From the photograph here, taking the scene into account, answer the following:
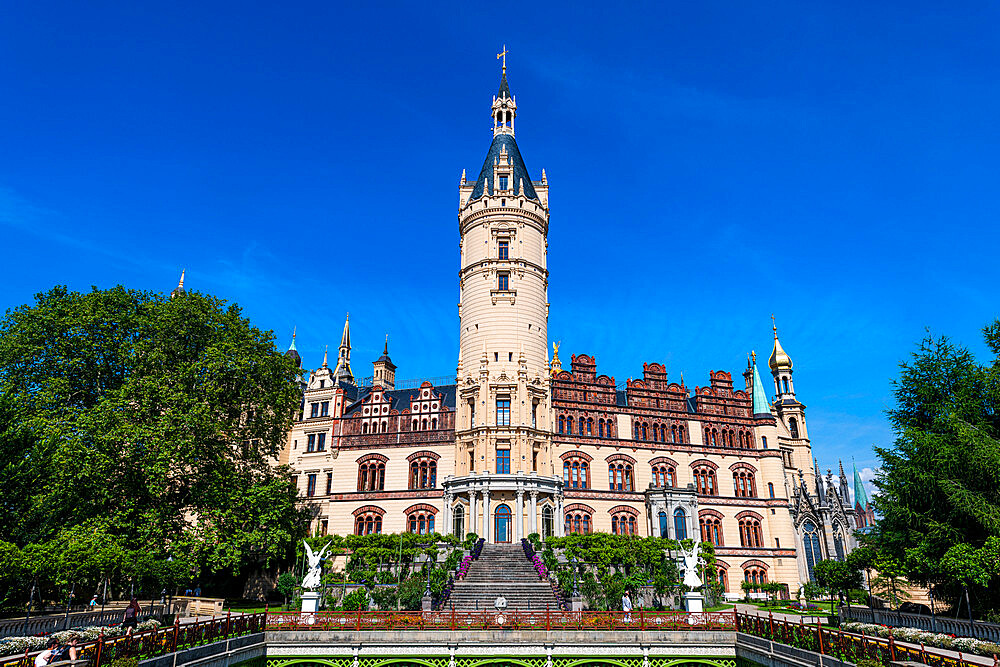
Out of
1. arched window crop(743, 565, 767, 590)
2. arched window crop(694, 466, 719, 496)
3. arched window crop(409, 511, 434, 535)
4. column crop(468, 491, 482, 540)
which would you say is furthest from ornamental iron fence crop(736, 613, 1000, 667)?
arched window crop(409, 511, 434, 535)

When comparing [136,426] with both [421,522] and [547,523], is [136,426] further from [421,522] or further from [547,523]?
[547,523]

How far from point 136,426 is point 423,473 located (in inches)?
955

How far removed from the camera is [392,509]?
50125 mm

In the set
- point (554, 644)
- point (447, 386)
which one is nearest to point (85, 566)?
point (554, 644)

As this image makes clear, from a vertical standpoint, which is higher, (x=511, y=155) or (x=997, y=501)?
(x=511, y=155)

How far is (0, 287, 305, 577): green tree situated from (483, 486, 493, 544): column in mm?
14303

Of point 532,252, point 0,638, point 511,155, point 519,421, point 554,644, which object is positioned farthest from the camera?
Answer: point 511,155

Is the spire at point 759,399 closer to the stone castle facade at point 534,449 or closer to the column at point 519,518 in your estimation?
the stone castle facade at point 534,449

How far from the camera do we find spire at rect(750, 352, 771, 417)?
56000 mm

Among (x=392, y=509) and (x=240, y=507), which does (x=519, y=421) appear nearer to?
(x=392, y=509)

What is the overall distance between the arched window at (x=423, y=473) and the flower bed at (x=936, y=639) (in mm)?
31437

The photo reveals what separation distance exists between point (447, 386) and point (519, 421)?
10429mm

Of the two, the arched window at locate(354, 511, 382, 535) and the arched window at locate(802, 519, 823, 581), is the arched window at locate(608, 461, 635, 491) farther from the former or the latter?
the arched window at locate(354, 511, 382, 535)

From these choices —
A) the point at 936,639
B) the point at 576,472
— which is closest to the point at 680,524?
the point at 576,472
